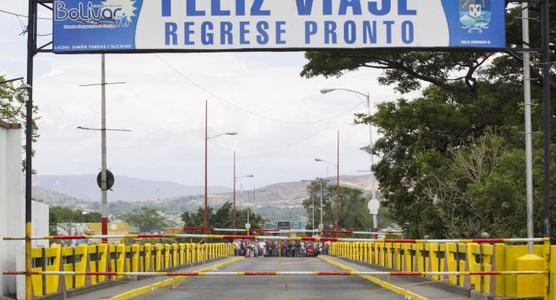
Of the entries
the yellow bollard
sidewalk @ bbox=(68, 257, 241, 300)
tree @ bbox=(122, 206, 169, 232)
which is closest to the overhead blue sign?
the yellow bollard

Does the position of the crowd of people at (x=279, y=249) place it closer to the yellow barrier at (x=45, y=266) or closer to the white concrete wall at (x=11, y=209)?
the yellow barrier at (x=45, y=266)

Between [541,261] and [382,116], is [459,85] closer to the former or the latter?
[382,116]

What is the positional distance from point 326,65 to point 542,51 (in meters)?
19.1

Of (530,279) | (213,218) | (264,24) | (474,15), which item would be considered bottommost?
(213,218)

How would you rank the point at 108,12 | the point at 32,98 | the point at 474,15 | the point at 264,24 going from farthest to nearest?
1. the point at 474,15
2. the point at 108,12
3. the point at 264,24
4. the point at 32,98

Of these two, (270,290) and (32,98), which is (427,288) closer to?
(270,290)

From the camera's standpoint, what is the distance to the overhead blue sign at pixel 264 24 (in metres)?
16.1

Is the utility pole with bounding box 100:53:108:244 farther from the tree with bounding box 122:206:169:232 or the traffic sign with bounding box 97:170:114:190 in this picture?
the tree with bounding box 122:206:169:232

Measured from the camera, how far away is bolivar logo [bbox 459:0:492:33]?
1642 cm

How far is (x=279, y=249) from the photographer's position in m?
71.4

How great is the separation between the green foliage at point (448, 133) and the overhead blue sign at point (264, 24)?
995cm

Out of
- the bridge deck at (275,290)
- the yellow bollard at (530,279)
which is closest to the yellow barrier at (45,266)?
the bridge deck at (275,290)

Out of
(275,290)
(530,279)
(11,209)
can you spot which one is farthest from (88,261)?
(530,279)

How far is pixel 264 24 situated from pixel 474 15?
4.18 meters
